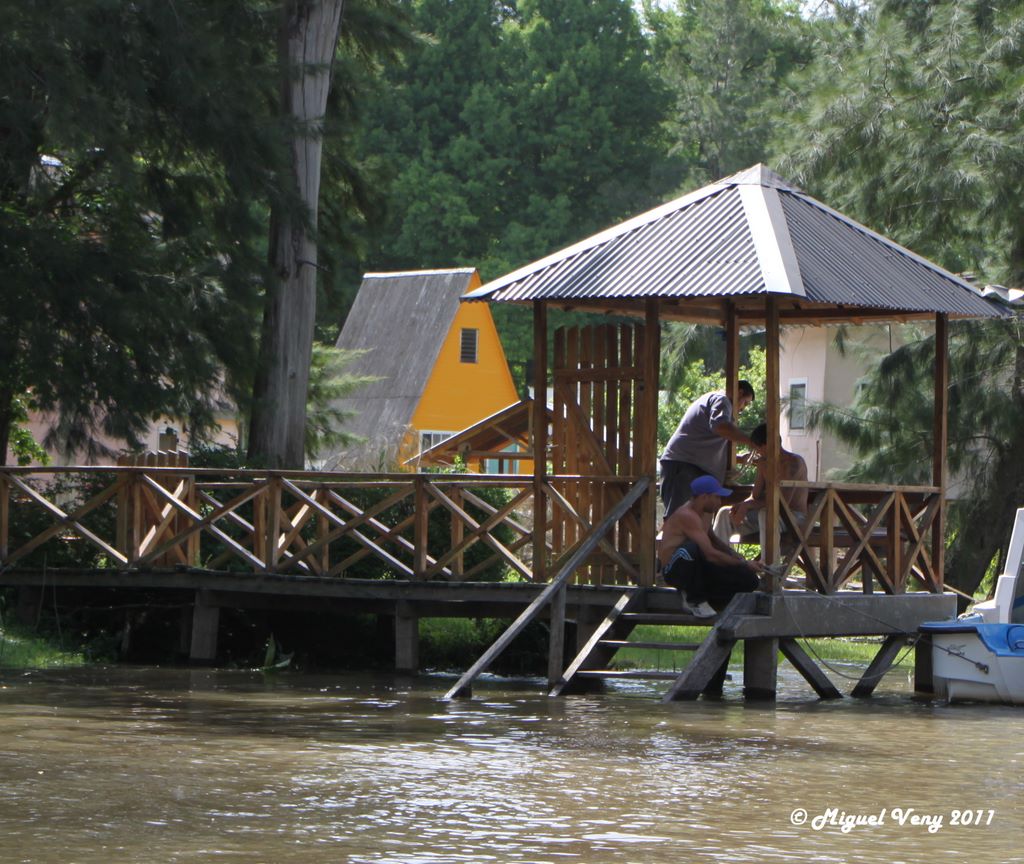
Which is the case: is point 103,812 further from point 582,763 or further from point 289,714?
point 289,714

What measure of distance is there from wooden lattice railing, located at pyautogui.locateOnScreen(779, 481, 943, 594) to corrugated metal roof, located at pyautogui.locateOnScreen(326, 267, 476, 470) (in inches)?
1155

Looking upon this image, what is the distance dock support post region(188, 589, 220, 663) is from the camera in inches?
713

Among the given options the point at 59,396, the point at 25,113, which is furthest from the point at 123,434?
the point at 25,113

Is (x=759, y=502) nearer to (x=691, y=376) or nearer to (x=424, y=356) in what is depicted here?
(x=691, y=376)

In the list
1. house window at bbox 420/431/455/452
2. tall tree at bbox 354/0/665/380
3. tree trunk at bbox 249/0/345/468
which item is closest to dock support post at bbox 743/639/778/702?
tree trunk at bbox 249/0/345/468

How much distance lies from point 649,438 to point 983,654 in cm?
318

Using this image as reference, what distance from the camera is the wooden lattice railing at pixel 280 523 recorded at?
55.2 ft

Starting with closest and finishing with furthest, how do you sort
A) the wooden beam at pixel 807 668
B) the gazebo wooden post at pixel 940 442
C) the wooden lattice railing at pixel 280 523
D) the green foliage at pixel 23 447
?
the wooden beam at pixel 807 668
the gazebo wooden post at pixel 940 442
the wooden lattice railing at pixel 280 523
the green foliage at pixel 23 447

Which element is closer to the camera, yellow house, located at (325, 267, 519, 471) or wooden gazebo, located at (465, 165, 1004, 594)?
wooden gazebo, located at (465, 165, 1004, 594)

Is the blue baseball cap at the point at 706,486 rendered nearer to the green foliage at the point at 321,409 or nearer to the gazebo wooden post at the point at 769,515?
the gazebo wooden post at the point at 769,515

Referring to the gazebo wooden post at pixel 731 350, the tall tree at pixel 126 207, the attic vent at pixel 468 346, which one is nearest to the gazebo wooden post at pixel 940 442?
the gazebo wooden post at pixel 731 350

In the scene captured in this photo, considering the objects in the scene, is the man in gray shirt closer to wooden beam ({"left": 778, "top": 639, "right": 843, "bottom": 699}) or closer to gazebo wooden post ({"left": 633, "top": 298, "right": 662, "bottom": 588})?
gazebo wooden post ({"left": 633, "top": 298, "right": 662, "bottom": 588})

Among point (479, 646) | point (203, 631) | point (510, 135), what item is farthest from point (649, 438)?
point (510, 135)

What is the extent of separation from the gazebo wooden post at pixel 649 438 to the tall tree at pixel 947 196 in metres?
7.62
